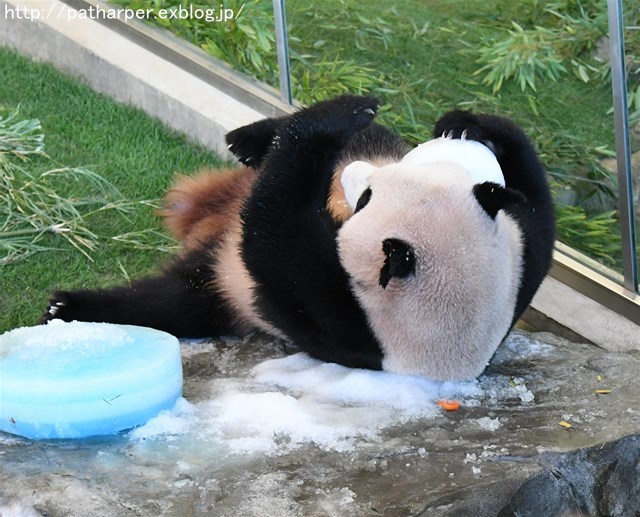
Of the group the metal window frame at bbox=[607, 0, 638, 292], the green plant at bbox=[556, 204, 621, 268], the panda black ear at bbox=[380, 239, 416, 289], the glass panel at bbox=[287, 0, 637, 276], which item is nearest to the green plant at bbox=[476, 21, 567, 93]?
the glass panel at bbox=[287, 0, 637, 276]

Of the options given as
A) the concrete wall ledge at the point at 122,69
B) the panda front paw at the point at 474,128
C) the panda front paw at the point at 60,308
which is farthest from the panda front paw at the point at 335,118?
the concrete wall ledge at the point at 122,69

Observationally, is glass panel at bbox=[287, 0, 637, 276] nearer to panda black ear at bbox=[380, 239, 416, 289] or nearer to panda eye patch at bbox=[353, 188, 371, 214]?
panda eye patch at bbox=[353, 188, 371, 214]

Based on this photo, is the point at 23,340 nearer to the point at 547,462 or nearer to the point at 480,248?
the point at 480,248

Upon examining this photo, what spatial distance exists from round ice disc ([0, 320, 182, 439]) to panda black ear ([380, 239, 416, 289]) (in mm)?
492

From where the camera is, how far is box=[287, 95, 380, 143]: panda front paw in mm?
2404

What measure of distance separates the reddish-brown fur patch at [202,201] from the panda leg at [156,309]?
29 centimetres

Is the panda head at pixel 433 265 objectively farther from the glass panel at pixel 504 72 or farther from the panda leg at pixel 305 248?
the glass panel at pixel 504 72

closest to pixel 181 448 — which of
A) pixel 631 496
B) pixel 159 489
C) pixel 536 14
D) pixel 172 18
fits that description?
pixel 159 489

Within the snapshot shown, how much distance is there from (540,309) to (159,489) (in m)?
1.72

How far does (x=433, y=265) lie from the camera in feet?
6.89

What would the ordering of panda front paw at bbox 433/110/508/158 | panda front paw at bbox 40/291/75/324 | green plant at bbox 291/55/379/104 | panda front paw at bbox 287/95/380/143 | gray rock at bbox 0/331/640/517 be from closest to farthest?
gray rock at bbox 0/331/640/517 < panda front paw at bbox 287/95/380/143 < panda front paw at bbox 433/110/508/158 < panda front paw at bbox 40/291/75/324 < green plant at bbox 291/55/379/104

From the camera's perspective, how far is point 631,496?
7.07 ft

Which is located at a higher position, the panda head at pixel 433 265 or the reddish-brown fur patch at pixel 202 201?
the panda head at pixel 433 265

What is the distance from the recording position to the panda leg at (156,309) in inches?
104
